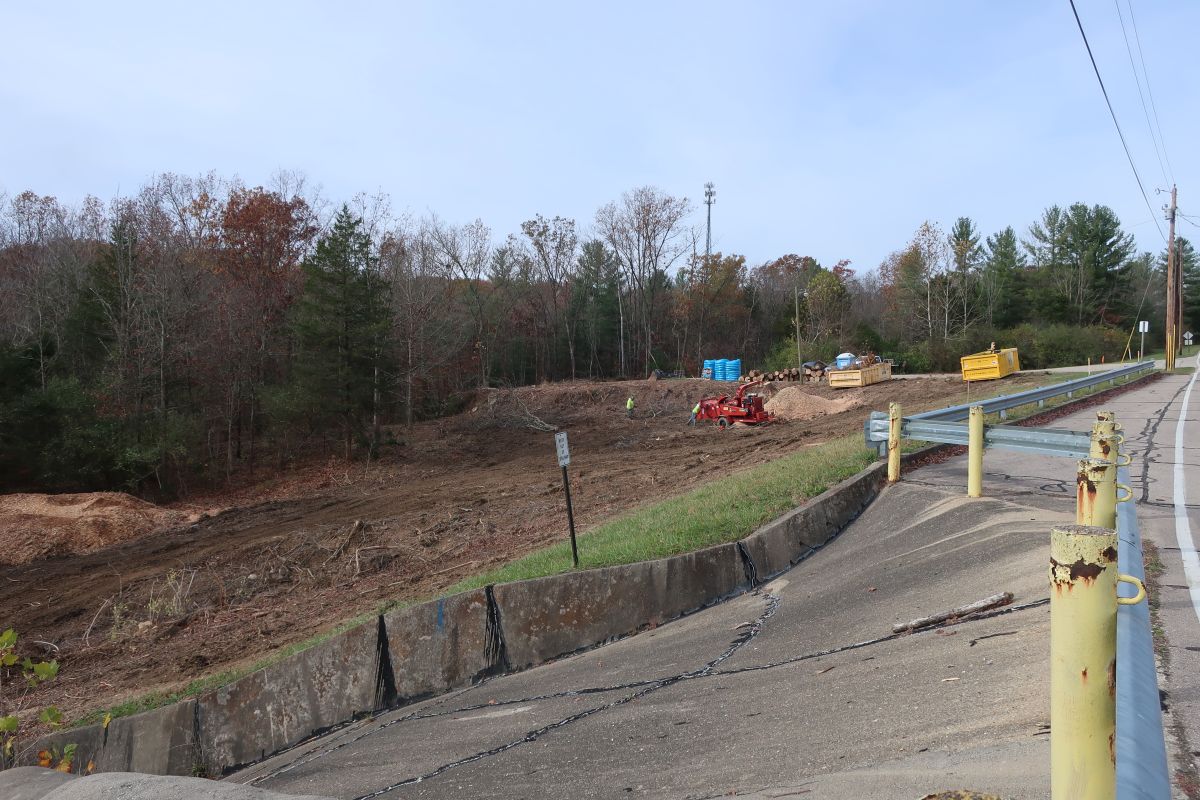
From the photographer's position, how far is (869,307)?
93875mm

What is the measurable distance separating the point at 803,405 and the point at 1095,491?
97.2 feet

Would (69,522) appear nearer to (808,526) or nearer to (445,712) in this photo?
(445,712)

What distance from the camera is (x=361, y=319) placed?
31.9m

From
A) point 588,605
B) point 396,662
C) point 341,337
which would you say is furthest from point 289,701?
point 341,337

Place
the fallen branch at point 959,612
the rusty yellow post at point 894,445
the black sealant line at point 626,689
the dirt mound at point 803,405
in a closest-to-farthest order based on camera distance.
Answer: the black sealant line at point 626,689, the fallen branch at point 959,612, the rusty yellow post at point 894,445, the dirt mound at point 803,405

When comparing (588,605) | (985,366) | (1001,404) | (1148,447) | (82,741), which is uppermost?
(985,366)

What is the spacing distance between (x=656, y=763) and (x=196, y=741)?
6277 mm

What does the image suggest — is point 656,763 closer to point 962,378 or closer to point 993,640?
point 993,640

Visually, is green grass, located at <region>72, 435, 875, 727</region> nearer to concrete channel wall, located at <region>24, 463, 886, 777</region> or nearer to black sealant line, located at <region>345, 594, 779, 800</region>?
concrete channel wall, located at <region>24, 463, 886, 777</region>

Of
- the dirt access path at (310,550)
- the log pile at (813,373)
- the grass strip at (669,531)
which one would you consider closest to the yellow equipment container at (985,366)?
the dirt access path at (310,550)

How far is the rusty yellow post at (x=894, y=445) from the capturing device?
11.3m

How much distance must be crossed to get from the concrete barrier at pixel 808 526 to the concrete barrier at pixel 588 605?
102 cm

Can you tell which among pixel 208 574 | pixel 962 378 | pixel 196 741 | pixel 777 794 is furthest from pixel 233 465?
pixel 777 794

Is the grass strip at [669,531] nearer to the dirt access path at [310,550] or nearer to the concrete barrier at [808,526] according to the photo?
the concrete barrier at [808,526]
